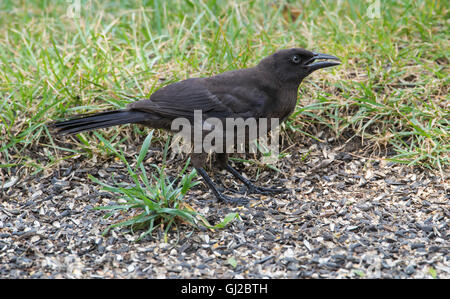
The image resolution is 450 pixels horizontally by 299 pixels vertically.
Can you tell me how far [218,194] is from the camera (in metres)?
4.49

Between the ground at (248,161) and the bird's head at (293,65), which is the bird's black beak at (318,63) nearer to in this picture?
the bird's head at (293,65)

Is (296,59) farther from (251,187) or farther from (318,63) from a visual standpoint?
(251,187)

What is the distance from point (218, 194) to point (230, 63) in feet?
4.81

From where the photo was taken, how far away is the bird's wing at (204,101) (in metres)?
4.53

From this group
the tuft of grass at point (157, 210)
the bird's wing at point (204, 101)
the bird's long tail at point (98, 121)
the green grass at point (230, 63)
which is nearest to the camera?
the tuft of grass at point (157, 210)

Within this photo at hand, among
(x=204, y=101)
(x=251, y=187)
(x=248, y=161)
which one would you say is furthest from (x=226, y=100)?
(x=251, y=187)

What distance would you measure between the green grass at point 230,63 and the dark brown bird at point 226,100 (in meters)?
0.41

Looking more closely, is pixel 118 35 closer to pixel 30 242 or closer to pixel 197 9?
pixel 197 9

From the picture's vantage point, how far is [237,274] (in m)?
3.40

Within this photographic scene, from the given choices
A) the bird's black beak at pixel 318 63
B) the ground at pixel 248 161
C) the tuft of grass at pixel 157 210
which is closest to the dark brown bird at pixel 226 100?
the bird's black beak at pixel 318 63

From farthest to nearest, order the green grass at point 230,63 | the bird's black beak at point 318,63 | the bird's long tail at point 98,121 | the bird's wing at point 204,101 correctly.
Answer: the green grass at point 230,63 → the bird's black beak at point 318,63 → the bird's wing at point 204,101 → the bird's long tail at point 98,121

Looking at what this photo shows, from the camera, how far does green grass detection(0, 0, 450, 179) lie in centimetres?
485

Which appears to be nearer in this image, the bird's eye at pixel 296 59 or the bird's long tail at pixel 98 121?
the bird's long tail at pixel 98 121
